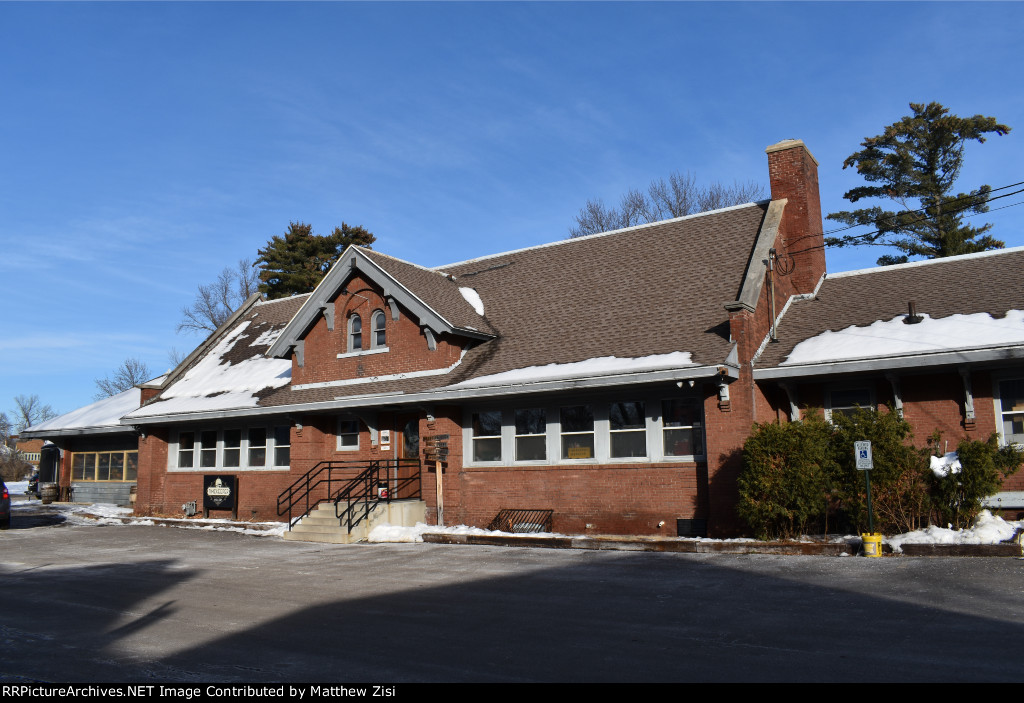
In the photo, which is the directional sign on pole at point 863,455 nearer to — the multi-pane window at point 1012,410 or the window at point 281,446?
the multi-pane window at point 1012,410

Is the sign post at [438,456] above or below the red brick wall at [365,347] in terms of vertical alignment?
below

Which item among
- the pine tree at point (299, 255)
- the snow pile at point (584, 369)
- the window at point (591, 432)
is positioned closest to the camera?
the snow pile at point (584, 369)

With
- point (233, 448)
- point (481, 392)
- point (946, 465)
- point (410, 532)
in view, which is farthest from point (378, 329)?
point (946, 465)

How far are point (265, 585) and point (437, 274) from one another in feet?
43.3

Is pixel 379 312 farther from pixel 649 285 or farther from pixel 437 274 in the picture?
pixel 649 285

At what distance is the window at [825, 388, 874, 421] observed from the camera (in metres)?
16.2

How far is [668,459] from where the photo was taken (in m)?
16.6

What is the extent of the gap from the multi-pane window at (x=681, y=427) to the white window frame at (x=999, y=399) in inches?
207

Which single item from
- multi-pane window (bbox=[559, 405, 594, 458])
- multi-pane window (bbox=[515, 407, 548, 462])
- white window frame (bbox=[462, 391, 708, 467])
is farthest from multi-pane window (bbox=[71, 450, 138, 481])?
multi-pane window (bbox=[559, 405, 594, 458])

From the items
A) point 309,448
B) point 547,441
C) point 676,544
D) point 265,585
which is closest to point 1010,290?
point 676,544

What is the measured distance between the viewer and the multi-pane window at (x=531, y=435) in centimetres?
1850

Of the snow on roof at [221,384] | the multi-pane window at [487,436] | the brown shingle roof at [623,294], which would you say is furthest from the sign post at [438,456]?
the snow on roof at [221,384]

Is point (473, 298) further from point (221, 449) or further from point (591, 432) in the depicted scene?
point (221, 449)

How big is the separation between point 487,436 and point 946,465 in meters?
9.86
